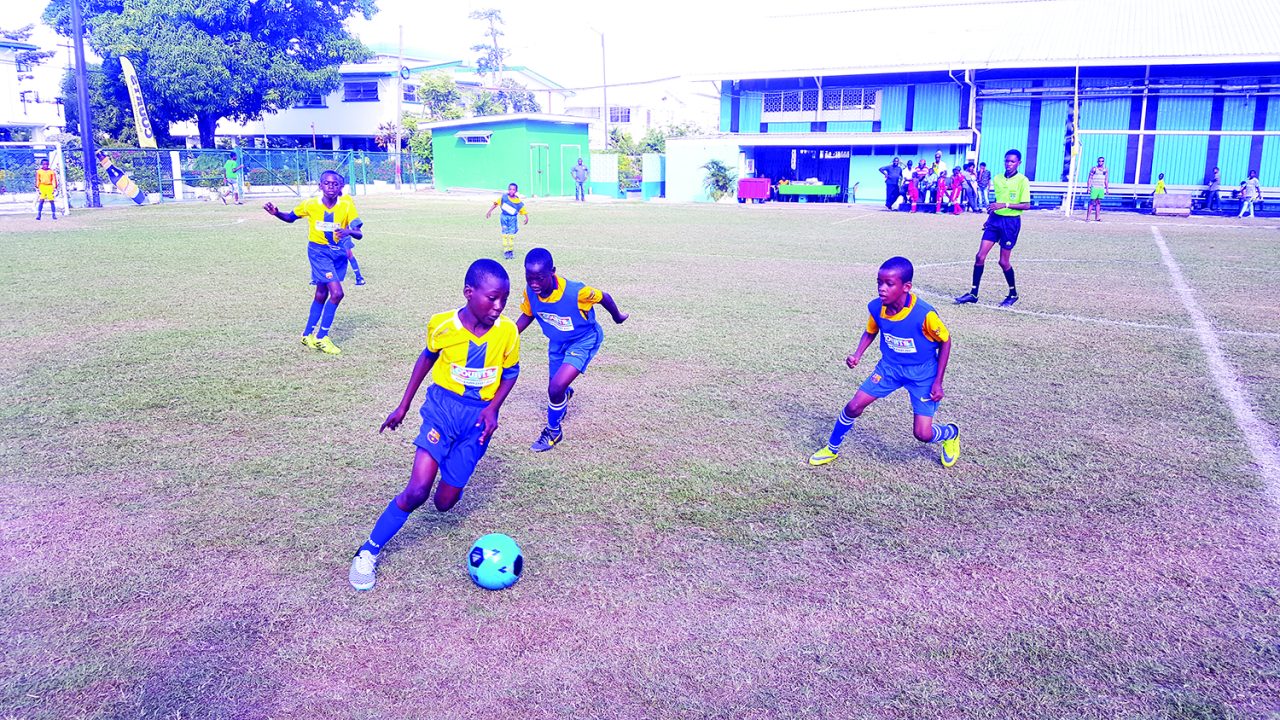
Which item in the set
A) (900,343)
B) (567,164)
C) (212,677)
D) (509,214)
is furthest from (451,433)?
(567,164)

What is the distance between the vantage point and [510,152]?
46.7 m

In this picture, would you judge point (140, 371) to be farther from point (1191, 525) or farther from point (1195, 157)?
point (1195, 157)

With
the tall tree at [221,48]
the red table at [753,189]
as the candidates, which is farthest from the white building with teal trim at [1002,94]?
the tall tree at [221,48]

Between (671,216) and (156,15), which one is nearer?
(671,216)

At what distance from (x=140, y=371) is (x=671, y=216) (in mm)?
23445

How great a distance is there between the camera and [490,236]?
889 inches

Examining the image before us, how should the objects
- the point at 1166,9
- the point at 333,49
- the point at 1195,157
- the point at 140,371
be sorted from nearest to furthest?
the point at 140,371 → the point at 1195,157 → the point at 1166,9 → the point at 333,49

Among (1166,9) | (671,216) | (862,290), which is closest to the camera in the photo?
(862,290)

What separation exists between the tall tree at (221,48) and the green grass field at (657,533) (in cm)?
3694

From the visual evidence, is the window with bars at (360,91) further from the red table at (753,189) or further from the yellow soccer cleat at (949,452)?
the yellow soccer cleat at (949,452)

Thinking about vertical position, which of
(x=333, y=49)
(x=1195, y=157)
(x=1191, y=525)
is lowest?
(x=1191, y=525)

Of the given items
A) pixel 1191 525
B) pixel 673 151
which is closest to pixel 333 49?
pixel 673 151

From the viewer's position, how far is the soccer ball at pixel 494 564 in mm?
4266

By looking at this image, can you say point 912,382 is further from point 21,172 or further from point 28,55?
point 28,55
